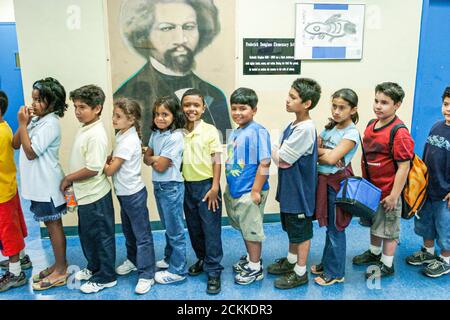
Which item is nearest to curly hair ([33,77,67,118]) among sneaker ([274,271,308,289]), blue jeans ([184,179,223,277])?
blue jeans ([184,179,223,277])

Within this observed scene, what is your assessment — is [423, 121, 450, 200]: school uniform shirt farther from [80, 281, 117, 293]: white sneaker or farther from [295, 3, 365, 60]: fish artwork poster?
[80, 281, 117, 293]: white sneaker

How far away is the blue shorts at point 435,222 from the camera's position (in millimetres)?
2354

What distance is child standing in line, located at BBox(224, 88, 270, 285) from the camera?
2082 mm

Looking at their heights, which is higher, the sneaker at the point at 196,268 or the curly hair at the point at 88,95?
the curly hair at the point at 88,95

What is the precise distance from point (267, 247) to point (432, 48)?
2249 mm

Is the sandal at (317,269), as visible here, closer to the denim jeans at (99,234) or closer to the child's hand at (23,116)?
the denim jeans at (99,234)

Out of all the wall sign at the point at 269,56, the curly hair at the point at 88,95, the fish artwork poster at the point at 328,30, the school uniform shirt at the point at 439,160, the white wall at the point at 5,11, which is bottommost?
the school uniform shirt at the point at 439,160

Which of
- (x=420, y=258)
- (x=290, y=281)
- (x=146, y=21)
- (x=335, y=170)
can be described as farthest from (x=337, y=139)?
(x=146, y=21)

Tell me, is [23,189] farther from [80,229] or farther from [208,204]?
[208,204]

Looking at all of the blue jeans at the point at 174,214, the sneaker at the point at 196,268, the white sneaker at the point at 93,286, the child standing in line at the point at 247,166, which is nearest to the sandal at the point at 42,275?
the white sneaker at the point at 93,286

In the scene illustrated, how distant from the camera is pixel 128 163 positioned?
2119mm

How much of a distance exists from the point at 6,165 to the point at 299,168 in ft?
5.78

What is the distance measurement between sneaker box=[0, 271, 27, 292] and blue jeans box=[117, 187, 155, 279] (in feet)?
2.41

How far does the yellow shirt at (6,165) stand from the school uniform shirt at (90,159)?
0.43 meters
